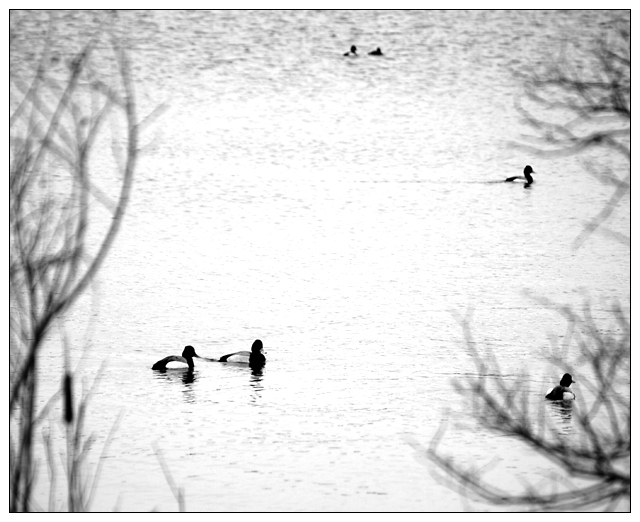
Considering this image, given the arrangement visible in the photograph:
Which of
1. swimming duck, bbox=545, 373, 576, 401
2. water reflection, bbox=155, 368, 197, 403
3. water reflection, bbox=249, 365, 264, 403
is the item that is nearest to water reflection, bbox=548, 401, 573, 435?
swimming duck, bbox=545, 373, 576, 401

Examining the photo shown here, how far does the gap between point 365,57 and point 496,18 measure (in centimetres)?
817

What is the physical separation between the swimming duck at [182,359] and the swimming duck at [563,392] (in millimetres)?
4401

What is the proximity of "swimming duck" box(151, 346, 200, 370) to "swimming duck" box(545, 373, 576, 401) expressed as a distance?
440cm

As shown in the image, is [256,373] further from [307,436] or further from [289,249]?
[289,249]

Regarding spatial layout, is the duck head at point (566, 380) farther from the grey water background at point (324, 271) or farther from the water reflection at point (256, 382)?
the water reflection at point (256, 382)

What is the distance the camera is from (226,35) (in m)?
44.1

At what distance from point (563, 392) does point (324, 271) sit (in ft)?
25.5

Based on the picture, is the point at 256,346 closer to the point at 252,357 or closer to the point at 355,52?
the point at 252,357

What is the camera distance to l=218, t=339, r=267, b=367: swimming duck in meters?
14.0

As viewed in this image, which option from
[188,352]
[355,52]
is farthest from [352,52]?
[188,352]

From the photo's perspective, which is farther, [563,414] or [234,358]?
[234,358]

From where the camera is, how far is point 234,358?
47.0 feet

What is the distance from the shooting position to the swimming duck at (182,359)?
13883 mm

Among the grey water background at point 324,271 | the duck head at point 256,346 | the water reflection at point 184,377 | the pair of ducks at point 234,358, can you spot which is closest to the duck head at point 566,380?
the grey water background at point 324,271
